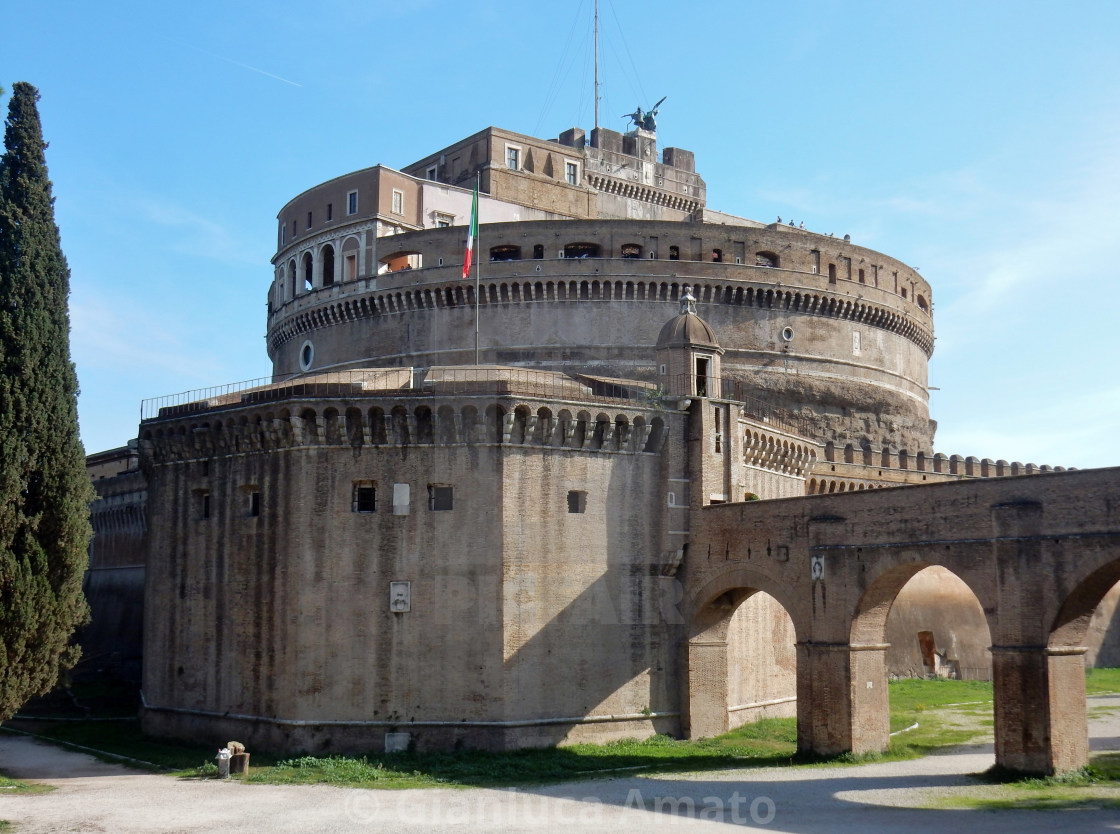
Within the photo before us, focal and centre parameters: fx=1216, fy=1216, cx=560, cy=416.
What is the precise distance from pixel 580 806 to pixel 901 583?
8.18 meters

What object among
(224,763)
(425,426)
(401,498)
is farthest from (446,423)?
(224,763)

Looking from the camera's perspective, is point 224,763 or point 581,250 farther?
point 581,250

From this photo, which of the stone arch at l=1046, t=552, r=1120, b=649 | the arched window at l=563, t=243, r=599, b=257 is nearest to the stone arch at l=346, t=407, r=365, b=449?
the stone arch at l=1046, t=552, r=1120, b=649

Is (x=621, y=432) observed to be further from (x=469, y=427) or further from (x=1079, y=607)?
(x=1079, y=607)

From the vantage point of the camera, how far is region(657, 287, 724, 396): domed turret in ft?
95.0

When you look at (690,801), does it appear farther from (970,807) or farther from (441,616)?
(441,616)

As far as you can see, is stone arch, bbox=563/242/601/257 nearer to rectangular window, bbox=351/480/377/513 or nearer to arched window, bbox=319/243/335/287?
arched window, bbox=319/243/335/287

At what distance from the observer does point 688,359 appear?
95.2ft

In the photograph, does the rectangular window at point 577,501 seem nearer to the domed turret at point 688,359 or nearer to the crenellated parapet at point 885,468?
the domed turret at point 688,359

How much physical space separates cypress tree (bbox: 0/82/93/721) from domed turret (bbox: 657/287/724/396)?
13.3 m

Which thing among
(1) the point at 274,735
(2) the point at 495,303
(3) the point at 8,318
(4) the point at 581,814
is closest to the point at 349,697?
(1) the point at 274,735

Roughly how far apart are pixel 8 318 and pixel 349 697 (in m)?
10.3

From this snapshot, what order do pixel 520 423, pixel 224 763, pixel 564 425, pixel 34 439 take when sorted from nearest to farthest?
pixel 34 439 < pixel 224 763 < pixel 520 423 < pixel 564 425

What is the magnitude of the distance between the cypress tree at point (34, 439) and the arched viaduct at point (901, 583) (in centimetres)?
1343
